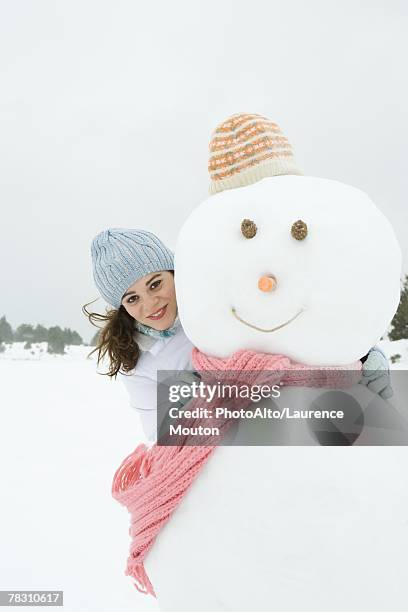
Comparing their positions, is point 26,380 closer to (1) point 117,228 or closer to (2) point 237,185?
(1) point 117,228

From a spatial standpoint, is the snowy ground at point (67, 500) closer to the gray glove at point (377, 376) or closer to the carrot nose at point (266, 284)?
the gray glove at point (377, 376)

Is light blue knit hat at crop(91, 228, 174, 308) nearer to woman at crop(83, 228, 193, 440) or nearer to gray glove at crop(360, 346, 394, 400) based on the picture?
woman at crop(83, 228, 193, 440)

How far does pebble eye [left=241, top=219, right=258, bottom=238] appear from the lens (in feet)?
3.48

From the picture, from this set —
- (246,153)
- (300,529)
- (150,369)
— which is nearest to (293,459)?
(300,529)

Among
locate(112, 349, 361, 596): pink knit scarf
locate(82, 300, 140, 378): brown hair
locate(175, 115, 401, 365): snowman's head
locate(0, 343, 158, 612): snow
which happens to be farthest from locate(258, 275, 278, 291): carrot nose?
locate(0, 343, 158, 612): snow

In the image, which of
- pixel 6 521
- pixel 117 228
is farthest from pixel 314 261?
pixel 6 521

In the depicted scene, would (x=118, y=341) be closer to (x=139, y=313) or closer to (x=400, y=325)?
(x=139, y=313)

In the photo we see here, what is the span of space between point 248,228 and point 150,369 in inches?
31.3

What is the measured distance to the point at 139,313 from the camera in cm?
164

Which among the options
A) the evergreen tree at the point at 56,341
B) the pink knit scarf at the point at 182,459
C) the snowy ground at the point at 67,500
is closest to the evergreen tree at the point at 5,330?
the evergreen tree at the point at 56,341

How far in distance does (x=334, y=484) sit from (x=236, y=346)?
1.04 feet

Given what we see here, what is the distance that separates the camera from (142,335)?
176cm

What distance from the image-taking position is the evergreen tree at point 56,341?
14344 mm

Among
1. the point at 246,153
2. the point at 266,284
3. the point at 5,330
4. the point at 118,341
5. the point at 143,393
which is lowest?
the point at 5,330
